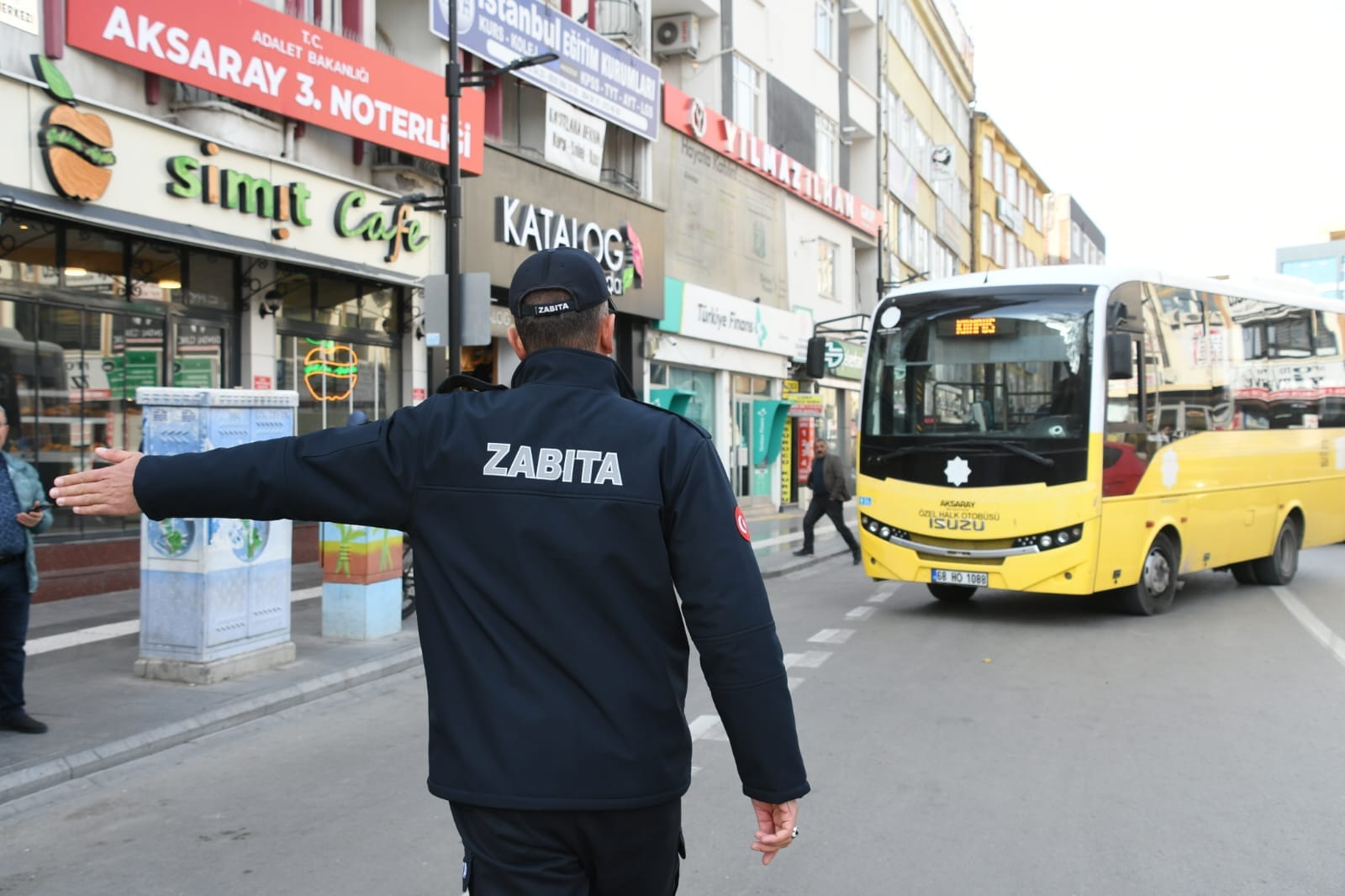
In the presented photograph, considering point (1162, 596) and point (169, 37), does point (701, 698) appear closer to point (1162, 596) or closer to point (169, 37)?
point (1162, 596)

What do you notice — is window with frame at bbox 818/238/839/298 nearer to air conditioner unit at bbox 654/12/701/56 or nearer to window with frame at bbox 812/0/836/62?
window with frame at bbox 812/0/836/62

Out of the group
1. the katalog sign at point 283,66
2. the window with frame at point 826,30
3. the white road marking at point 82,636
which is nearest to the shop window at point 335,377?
the katalog sign at point 283,66

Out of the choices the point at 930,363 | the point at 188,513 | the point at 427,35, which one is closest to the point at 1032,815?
the point at 188,513

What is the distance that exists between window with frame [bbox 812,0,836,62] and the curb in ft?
92.2

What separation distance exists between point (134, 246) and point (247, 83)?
219cm

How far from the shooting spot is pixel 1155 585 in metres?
11.7

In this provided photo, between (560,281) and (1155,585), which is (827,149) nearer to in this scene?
(1155,585)

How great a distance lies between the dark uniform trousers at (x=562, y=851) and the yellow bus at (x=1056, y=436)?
9.02 meters

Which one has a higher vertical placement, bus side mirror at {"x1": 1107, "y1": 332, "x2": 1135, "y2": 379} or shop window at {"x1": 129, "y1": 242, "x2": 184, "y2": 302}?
shop window at {"x1": 129, "y1": 242, "x2": 184, "y2": 302}

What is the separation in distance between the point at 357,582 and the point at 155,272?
18.7ft

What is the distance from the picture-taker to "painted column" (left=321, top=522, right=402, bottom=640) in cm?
973

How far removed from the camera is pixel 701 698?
7945 mm

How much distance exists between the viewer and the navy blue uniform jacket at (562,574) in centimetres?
234

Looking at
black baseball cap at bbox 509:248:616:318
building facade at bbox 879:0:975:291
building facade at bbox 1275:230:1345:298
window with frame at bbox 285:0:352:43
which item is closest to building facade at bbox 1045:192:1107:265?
building facade at bbox 1275:230:1345:298
